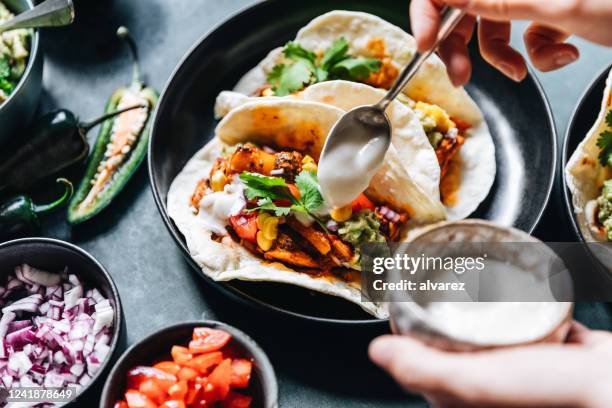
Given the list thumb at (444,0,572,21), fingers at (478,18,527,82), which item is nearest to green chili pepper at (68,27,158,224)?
fingers at (478,18,527,82)

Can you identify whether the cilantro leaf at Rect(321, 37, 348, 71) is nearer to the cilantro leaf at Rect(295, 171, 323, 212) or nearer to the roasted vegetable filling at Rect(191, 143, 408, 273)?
the roasted vegetable filling at Rect(191, 143, 408, 273)

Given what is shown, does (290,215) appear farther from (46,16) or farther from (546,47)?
(46,16)

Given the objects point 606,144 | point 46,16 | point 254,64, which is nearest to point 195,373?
point 254,64

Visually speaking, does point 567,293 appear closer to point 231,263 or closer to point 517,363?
point 517,363

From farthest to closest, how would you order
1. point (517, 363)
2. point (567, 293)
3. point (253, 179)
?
1. point (253, 179)
2. point (567, 293)
3. point (517, 363)

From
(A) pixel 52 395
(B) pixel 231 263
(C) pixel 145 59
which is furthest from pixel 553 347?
(C) pixel 145 59

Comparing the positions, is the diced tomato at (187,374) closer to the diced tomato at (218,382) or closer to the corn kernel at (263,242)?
the diced tomato at (218,382)
